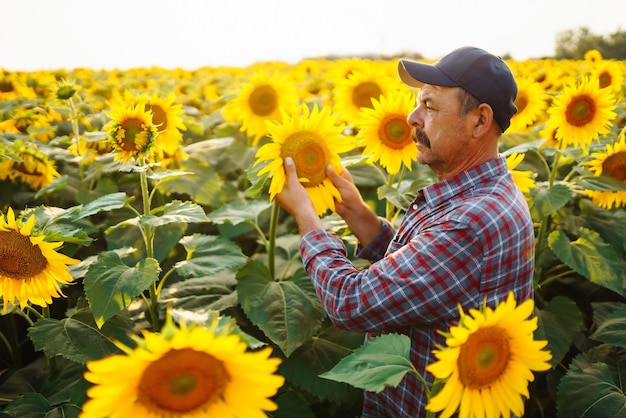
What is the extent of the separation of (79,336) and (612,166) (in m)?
2.64

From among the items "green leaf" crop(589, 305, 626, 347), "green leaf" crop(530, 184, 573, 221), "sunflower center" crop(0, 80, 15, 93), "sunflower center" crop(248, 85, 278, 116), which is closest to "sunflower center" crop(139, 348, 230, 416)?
"green leaf" crop(589, 305, 626, 347)

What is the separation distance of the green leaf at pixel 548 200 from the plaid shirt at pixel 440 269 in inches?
33.4

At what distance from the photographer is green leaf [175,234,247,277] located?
6.71ft

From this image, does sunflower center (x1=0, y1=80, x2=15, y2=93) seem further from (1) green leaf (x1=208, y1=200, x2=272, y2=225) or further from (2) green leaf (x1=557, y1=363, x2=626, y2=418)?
(2) green leaf (x1=557, y1=363, x2=626, y2=418)

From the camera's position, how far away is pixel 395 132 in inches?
103

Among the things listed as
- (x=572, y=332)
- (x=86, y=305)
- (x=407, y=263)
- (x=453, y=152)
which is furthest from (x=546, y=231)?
(x=86, y=305)

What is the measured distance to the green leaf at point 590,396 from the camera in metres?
2.14

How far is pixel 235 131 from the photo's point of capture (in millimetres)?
4258

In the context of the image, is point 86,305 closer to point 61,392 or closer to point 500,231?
point 61,392

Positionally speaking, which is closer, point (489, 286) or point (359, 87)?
point (489, 286)

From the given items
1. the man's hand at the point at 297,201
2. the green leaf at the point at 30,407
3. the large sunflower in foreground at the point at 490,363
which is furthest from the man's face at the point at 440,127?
the green leaf at the point at 30,407

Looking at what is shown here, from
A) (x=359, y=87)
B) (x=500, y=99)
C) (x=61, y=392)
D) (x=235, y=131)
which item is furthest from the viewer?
(x=235, y=131)

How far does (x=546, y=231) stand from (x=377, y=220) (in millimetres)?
1154

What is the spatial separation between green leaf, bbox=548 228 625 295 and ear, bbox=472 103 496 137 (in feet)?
3.38
